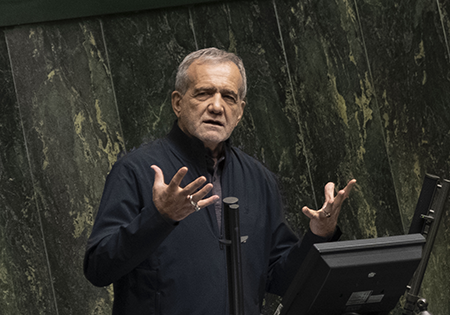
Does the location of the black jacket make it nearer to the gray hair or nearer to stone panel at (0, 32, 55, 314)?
the gray hair

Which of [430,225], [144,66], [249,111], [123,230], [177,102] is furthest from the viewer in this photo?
[249,111]

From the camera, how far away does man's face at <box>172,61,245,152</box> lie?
2.10 m

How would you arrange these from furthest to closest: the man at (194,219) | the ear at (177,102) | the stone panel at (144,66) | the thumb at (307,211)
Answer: the stone panel at (144,66), the ear at (177,102), the thumb at (307,211), the man at (194,219)

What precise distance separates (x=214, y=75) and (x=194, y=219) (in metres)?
0.53

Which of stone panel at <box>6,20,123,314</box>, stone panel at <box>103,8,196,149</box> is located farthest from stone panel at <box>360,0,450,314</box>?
stone panel at <box>6,20,123,314</box>

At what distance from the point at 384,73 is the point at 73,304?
7.87 ft

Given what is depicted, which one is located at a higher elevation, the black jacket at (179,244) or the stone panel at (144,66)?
the stone panel at (144,66)

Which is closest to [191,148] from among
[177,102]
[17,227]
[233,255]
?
[177,102]

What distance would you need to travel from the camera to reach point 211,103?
2.12 metres

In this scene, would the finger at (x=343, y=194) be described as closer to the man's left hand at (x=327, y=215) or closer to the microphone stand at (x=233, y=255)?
the man's left hand at (x=327, y=215)

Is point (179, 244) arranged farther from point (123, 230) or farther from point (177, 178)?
point (177, 178)

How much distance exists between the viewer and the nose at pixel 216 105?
2105mm

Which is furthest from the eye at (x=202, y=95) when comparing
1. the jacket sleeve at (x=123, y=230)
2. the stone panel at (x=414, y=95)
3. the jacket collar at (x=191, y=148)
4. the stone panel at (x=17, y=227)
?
the stone panel at (x=414, y=95)

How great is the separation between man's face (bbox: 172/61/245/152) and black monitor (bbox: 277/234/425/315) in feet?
2.56
